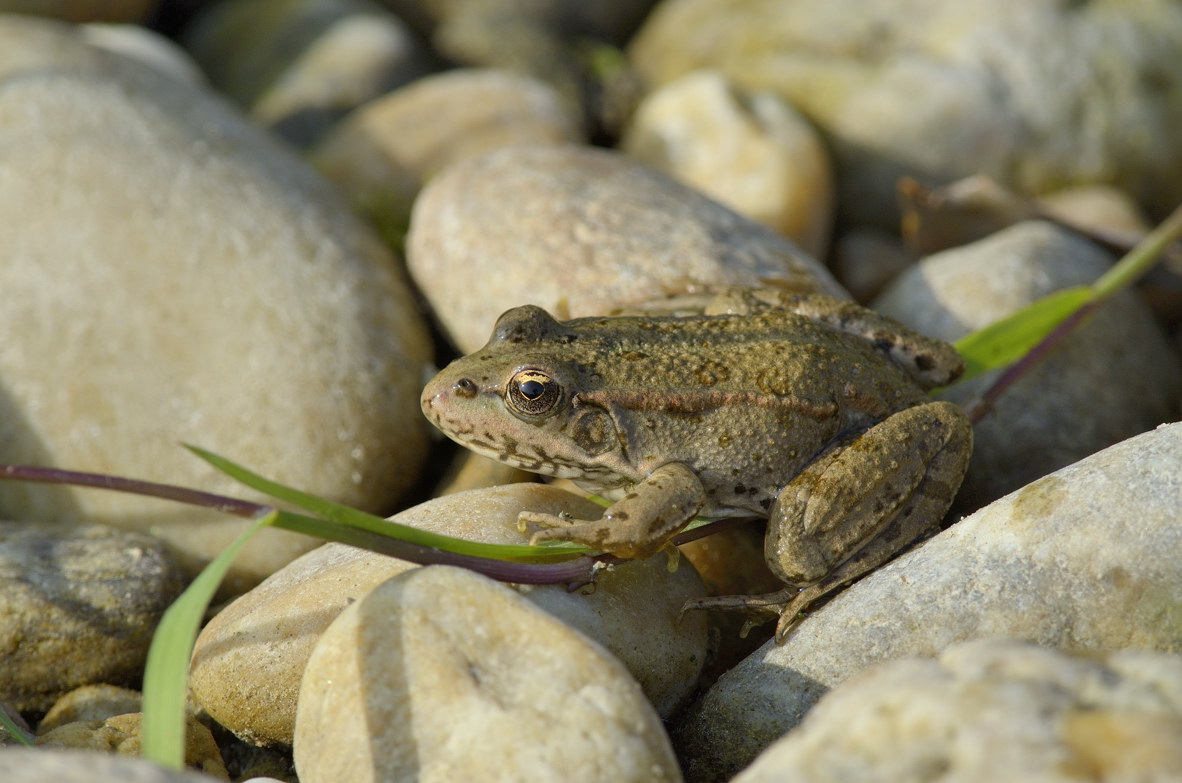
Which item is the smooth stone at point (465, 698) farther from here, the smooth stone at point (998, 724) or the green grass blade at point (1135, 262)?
the green grass blade at point (1135, 262)

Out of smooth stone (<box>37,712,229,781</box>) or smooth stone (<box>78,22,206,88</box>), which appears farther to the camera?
smooth stone (<box>78,22,206,88</box>)

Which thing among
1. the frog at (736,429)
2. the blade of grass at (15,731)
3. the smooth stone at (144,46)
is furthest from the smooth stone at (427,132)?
the blade of grass at (15,731)

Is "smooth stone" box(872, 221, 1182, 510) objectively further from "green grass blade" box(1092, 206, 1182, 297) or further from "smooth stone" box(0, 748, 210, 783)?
"smooth stone" box(0, 748, 210, 783)

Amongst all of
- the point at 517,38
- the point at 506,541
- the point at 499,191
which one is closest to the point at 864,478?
the point at 506,541

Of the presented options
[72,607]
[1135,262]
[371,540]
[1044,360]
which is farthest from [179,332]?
[1135,262]

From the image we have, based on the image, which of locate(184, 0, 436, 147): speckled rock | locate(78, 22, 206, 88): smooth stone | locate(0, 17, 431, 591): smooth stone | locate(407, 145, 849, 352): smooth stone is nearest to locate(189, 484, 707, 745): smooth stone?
locate(0, 17, 431, 591): smooth stone

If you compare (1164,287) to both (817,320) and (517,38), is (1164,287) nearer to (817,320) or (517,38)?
(817,320)

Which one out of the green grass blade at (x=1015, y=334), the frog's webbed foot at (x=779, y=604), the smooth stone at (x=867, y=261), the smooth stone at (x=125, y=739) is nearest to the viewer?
the smooth stone at (x=125, y=739)
